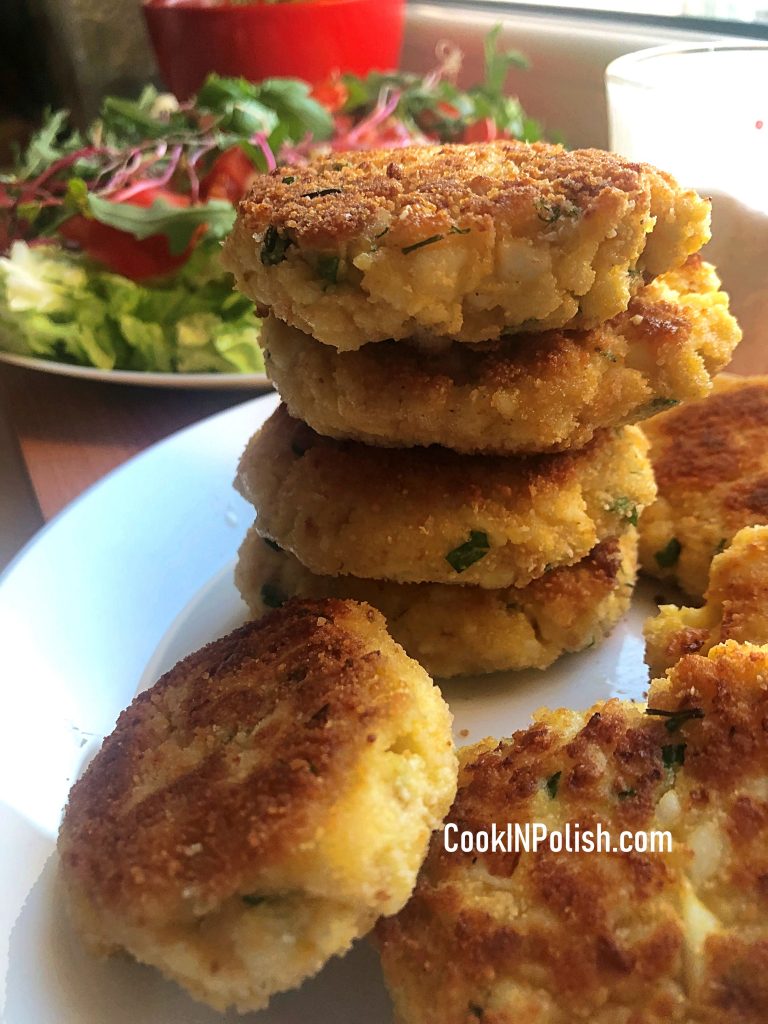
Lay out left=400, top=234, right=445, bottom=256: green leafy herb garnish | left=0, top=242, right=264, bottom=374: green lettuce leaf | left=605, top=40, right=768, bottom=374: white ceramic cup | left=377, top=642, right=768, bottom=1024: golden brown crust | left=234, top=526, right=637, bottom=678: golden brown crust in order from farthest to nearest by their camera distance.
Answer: left=0, top=242, right=264, bottom=374: green lettuce leaf, left=605, top=40, right=768, bottom=374: white ceramic cup, left=234, top=526, right=637, bottom=678: golden brown crust, left=400, top=234, right=445, bottom=256: green leafy herb garnish, left=377, top=642, right=768, bottom=1024: golden brown crust

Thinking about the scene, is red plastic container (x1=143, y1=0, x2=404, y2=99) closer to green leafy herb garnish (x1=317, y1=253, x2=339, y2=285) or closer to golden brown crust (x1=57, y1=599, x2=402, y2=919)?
green leafy herb garnish (x1=317, y1=253, x2=339, y2=285)

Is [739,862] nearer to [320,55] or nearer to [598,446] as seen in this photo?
[598,446]

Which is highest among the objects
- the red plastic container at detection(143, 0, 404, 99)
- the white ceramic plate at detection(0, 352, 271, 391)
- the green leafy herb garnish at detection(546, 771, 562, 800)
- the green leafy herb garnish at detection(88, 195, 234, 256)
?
the red plastic container at detection(143, 0, 404, 99)

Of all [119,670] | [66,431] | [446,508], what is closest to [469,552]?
[446,508]

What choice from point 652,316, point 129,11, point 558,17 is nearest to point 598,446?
point 652,316

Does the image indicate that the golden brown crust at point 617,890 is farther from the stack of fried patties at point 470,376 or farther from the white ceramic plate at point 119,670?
the stack of fried patties at point 470,376

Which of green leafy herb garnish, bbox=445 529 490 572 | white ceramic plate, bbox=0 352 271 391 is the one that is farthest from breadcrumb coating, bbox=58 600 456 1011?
white ceramic plate, bbox=0 352 271 391

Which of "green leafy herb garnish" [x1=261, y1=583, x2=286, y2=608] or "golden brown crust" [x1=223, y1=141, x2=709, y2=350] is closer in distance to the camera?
"golden brown crust" [x1=223, y1=141, x2=709, y2=350]
